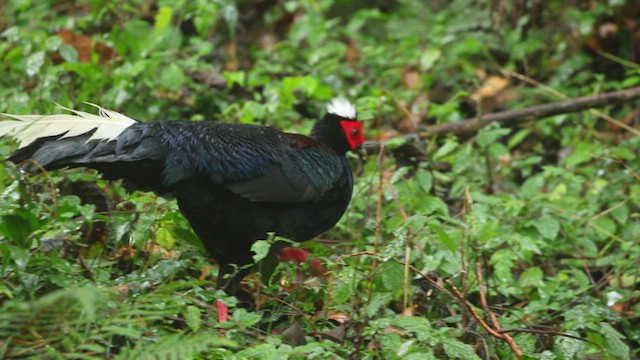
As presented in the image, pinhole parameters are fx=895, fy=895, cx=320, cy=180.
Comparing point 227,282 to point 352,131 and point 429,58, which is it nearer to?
point 352,131

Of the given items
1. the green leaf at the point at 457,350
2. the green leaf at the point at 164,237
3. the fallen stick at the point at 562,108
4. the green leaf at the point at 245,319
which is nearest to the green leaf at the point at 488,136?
the fallen stick at the point at 562,108

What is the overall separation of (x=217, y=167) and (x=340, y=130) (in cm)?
124

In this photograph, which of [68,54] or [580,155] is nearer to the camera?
[68,54]

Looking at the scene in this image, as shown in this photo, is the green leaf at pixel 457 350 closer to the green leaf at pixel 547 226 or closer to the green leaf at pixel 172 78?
the green leaf at pixel 547 226

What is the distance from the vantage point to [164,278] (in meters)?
4.09

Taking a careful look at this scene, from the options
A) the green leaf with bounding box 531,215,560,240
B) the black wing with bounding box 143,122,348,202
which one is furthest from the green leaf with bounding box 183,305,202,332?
the green leaf with bounding box 531,215,560,240

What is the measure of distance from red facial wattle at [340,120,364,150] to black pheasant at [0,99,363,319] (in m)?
0.46

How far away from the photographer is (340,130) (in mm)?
5391

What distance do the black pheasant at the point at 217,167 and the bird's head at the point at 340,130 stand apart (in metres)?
0.44

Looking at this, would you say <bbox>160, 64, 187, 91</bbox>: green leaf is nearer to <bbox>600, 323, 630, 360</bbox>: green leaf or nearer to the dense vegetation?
the dense vegetation

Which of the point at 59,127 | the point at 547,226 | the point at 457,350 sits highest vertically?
the point at 59,127

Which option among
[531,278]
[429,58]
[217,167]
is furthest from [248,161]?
[429,58]

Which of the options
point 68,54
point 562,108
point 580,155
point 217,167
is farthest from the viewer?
point 562,108

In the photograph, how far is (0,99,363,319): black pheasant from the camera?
4.12m
